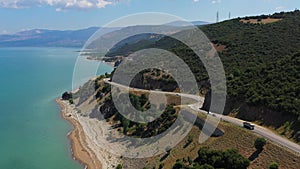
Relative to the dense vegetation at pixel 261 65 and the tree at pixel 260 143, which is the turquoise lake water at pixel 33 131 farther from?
the dense vegetation at pixel 261 65

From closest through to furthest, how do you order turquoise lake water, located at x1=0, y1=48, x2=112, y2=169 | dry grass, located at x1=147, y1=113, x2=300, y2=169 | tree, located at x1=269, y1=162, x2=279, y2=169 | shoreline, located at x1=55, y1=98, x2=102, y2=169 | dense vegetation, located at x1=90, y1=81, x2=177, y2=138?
1. tree, located at x1=269, y1=162, x2=279, y2=169
2. dry grass, located at x1=147, y1=113, x2=300, y2=169
3. shoreline, located at x1=55, y1=98, x2=102, y2=169
4. dense vegetation, located at x1=90, y1=81, x2=177, y2=138
5. turquoise lake water, located at x1=0, y1=48, x2=112, y2=169

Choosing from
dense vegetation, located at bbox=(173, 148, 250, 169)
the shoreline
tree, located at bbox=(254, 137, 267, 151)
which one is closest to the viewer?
dense vegetation, located at bbox=(173, 148, 250, 169)

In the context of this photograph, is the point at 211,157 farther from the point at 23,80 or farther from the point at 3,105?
the point at 23,80

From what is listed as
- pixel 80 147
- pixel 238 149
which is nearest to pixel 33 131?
pixel 80 147

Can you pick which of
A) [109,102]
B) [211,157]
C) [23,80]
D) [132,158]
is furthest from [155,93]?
[23,80]

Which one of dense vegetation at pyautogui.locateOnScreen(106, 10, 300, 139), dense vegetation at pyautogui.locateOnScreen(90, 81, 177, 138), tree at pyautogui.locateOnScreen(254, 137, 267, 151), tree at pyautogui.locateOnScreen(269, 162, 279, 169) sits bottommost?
dense vegetation at pyautogui.locateOnScreen(90, 81, 177, 138)

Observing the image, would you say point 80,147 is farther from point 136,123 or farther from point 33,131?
point 33,131

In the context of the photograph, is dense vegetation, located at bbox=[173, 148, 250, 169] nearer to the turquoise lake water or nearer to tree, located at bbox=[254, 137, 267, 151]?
tree, located at bbox=[254, 137, 267, 151]

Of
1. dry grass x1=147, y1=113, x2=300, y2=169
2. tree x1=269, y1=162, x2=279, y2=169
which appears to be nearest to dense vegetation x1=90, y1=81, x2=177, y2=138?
dry grass x1=147, y1=113, x2=300, y2=169
